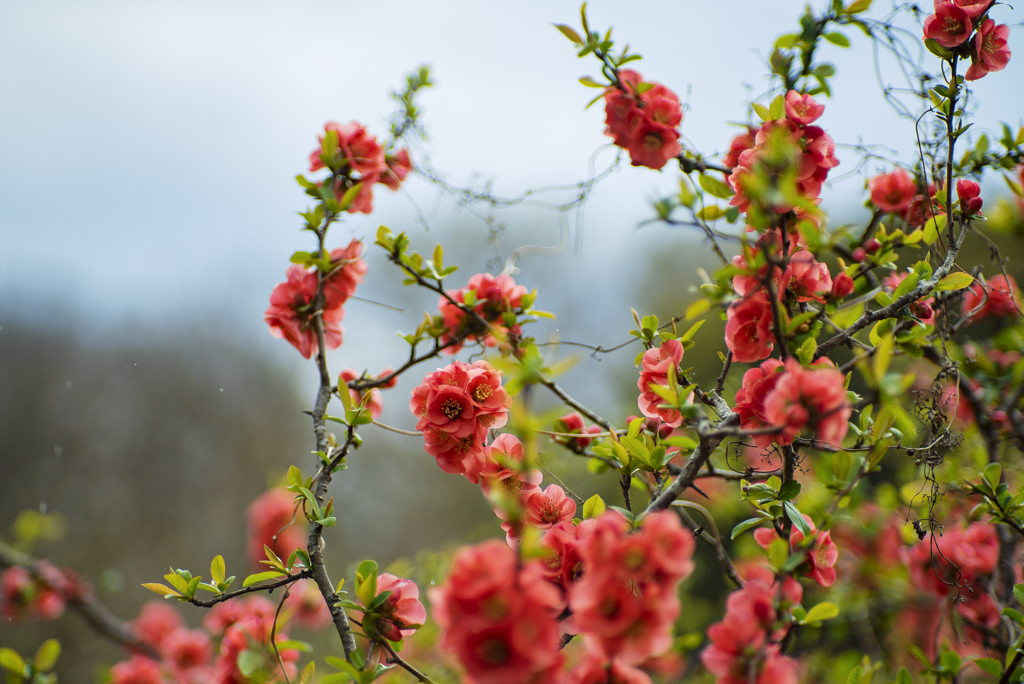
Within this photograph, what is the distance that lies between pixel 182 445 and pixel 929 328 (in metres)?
4.50

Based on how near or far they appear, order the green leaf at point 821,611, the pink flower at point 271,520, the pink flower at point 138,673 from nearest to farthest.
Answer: the green leaf at point 821,611
the pink flower at point 138,673
the pink flower at point 271,520

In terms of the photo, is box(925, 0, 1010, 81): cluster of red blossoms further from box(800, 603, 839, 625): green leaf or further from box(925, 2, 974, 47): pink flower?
box(800, 603, 839, 625): green leaf

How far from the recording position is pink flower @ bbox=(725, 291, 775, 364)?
1.61 feet

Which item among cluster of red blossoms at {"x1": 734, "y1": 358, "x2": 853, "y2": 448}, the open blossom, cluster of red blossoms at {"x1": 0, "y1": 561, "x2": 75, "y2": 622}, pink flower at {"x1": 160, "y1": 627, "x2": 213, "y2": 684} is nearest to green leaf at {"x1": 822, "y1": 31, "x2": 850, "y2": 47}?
the open blossom

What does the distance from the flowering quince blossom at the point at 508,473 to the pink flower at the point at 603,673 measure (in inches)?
7.5

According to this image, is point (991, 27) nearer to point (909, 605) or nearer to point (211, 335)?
point (909, 605)

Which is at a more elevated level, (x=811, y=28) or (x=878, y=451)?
(x=811, y=28)

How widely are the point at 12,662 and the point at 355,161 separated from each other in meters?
1.02

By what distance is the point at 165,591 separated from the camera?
2.06 feet

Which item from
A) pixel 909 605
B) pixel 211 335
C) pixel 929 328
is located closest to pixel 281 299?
pixel 929 328

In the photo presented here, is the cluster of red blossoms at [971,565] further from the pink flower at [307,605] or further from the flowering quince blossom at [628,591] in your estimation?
the pink flower at [307,605]

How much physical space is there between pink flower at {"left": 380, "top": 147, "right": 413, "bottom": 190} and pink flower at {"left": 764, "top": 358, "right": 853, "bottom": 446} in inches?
31.3

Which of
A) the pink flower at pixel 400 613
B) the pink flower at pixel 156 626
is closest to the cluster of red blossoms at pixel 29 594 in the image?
the pink flower at pixel 156 626

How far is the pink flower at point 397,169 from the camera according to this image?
96 cm
